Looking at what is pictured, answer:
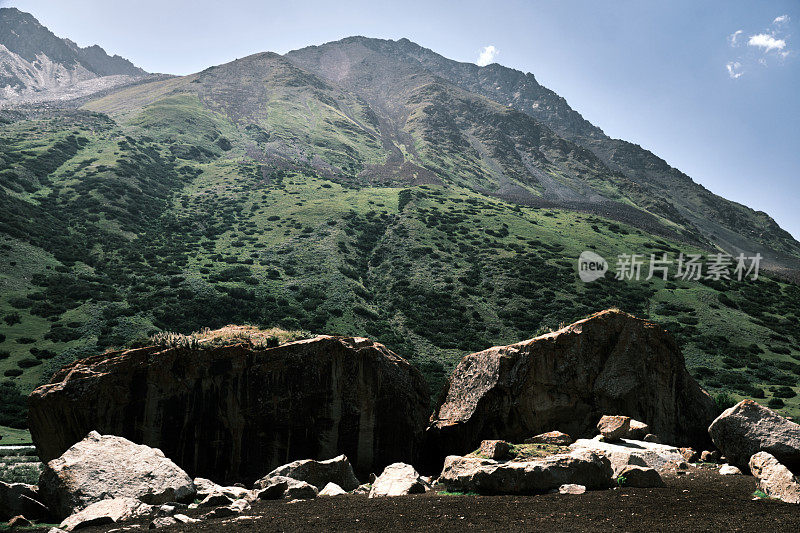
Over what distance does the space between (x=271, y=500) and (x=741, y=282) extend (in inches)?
3798

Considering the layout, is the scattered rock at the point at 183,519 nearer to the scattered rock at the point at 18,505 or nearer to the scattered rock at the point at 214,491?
the scattered rock at the point at 214,491

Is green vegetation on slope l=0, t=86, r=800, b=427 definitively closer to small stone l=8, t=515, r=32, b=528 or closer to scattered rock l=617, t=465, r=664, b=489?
small stone l=8, t=515, r=32, b=528

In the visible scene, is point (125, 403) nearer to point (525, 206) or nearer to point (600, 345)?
point (600, 345)

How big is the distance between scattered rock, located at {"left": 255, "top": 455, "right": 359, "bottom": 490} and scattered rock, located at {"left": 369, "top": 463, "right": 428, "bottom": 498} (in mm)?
1436

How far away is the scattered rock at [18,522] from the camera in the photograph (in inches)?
466

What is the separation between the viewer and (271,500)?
571 inches

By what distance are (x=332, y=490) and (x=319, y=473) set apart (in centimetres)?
119

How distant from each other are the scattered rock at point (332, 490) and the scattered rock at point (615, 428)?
967 cm

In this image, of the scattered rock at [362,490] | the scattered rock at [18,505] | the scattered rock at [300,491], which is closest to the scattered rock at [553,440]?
the scattered rock at [362,490]

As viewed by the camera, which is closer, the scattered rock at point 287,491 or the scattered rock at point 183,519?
the scattered rock at point 183,519

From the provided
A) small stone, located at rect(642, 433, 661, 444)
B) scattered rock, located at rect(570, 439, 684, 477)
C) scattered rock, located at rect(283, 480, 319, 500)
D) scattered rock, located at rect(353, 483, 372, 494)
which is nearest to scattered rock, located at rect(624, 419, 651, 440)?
small stone, located at rect(642, 433, 661, 444)

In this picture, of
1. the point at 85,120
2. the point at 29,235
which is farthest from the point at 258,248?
the point at 85,120

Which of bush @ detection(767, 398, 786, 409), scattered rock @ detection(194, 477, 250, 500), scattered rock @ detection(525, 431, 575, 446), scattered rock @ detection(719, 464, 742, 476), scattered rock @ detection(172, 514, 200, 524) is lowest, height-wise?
bush @ detection(767, 398, 786, 409)

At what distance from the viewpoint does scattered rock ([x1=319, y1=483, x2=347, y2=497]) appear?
15.0m
